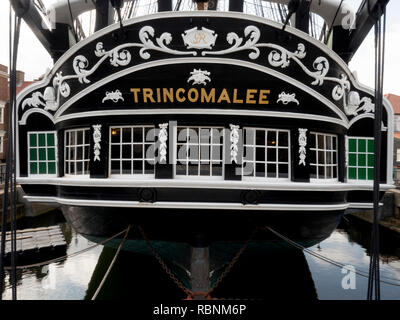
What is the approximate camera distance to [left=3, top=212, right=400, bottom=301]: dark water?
8125mm

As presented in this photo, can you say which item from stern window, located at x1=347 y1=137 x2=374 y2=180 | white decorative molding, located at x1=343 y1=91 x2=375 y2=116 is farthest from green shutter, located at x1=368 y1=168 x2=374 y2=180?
white decorative molding, located at x1=343 y1=91 x2=375 y2=116

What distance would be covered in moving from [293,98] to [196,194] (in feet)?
7.76

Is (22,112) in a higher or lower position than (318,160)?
higher

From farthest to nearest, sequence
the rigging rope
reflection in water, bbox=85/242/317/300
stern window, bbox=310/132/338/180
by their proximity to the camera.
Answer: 1. reflection in water, bbox=85/242/317/300
2. stern window, bbox=310/132/338/180
3. the rigging rope

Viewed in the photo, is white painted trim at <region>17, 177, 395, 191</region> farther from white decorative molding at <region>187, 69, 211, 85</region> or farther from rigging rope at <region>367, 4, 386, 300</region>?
white decorative molding at <region>187, 69, 211, 85</region>

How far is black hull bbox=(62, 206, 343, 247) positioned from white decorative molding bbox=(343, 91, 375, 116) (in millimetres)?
2073

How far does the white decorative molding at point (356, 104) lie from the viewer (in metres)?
5.75

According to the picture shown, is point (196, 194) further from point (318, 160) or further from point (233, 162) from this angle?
point (318, 160)

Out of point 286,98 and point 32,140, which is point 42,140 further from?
point 286,98

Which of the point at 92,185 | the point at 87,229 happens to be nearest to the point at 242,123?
the point at 92,185

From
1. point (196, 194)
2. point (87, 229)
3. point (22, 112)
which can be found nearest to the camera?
point (196, 194)
